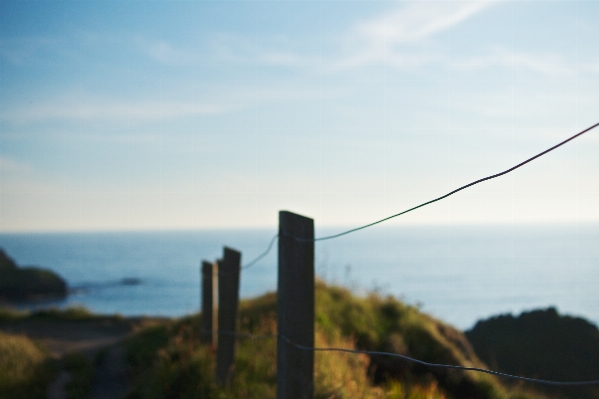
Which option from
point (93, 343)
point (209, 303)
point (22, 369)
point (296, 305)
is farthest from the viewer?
point (93, 343)

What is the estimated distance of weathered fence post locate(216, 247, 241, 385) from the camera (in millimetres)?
5914

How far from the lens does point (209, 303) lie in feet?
24.1

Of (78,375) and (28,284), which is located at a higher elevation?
(78,375)

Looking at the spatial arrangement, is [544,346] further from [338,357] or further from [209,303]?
[209,303]

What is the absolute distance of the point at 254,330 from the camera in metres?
7.85

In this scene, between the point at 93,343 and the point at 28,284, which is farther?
the point at 28,284

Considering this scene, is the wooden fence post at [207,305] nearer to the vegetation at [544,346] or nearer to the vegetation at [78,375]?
the vegetation at [78,375]

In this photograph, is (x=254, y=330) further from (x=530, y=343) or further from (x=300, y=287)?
(x=530, y=343)

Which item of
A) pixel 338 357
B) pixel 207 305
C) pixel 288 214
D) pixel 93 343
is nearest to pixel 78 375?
pixel 207 305

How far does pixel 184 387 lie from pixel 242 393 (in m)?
0.95

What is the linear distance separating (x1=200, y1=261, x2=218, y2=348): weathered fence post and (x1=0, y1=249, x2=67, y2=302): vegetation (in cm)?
3534

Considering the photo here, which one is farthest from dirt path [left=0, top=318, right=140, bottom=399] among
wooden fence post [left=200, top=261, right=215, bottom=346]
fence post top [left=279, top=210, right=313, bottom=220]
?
fence post top [left=279, top=210, right=313, bottom=220]

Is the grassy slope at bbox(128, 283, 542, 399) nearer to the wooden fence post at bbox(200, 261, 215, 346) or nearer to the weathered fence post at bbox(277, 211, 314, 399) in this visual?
the wooden fence post at bbox(200, 261, 215, 346)

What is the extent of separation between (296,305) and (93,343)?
9.42 meters
